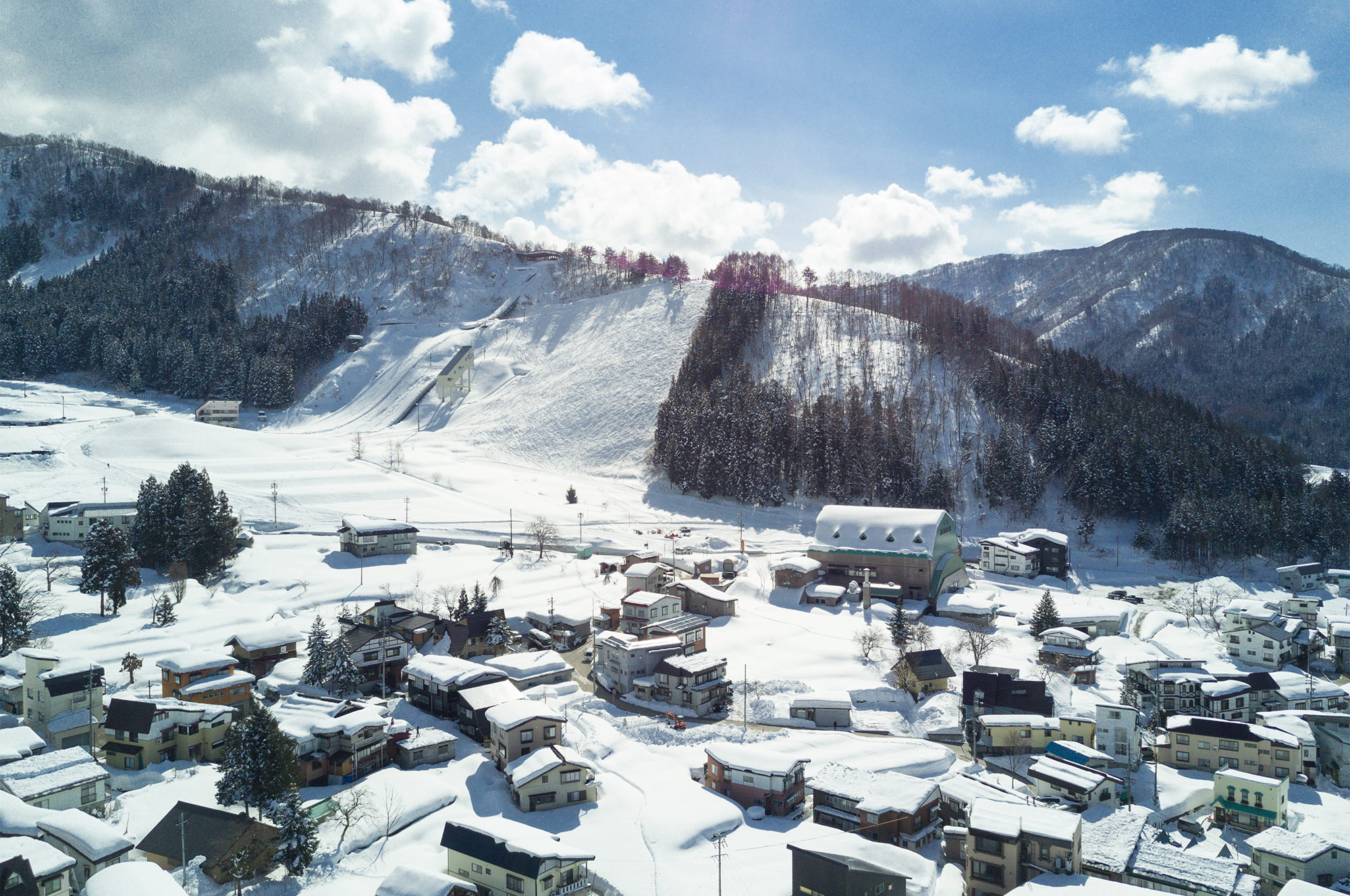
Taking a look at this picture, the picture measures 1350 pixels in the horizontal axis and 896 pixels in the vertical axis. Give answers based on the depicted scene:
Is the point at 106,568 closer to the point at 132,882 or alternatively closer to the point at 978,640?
the point at 132,882

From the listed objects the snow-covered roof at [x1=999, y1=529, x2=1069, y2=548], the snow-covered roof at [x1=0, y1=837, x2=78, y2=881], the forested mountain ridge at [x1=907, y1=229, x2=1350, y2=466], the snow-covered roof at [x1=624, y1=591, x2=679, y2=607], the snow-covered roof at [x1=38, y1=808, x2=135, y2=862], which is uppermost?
the forested mountain ridge at [x1=907, y1=229, x2=1350, y2=466]

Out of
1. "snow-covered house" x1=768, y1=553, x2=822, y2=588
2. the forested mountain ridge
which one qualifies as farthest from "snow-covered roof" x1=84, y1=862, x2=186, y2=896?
the forested mountain ridge

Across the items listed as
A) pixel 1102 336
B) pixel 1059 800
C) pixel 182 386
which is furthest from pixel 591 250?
pixel 1102 336

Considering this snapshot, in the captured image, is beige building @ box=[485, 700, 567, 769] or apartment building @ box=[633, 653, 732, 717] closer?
beige building @ box=[485, 700, 567, 769]

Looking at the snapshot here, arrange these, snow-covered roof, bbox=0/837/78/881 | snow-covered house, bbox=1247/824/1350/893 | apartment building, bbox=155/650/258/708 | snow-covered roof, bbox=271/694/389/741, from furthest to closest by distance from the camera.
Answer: apartment building, bbox=155/650/258/708, snow-covered roof, bbox=271/694/389/741, snow-covered house, bbox=1247/824/1350/893, snow-covered roof, bbox=0/837/78/881

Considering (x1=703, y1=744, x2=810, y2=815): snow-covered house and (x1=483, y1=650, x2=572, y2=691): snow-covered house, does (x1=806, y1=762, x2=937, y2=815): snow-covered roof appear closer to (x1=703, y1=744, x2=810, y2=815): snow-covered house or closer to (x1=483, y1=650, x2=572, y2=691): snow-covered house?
(x1=703, y1=744, x2=810, y2=815): snow-covered house

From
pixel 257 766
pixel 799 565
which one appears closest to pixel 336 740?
pixel 257 766

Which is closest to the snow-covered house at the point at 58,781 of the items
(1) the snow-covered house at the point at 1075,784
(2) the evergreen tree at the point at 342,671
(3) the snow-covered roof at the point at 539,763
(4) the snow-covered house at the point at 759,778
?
(2) the evergreen tree at the point at 342,671

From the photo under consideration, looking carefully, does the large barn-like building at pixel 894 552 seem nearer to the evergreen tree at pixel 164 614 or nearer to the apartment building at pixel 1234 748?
the apartment building at pixel 1234 748
